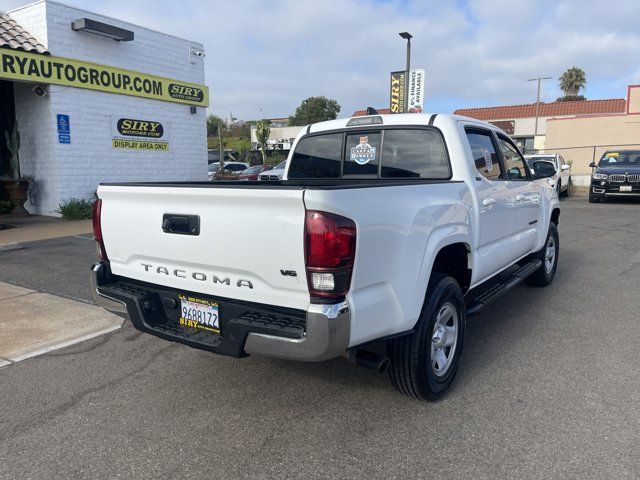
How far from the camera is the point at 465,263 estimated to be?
4055 mm

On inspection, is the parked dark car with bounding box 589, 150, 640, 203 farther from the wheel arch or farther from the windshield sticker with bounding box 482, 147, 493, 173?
the wheel arch

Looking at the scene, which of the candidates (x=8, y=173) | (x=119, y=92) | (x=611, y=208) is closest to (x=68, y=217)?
(x=8, y=173)

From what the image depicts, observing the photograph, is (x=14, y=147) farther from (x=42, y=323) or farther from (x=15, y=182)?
(x=42, y=323)

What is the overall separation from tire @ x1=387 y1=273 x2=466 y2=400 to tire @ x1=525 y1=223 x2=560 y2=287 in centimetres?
300

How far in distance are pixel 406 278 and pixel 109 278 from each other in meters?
2.15

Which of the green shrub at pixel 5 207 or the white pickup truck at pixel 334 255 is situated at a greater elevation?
the white pickup truck at pixel 334 255

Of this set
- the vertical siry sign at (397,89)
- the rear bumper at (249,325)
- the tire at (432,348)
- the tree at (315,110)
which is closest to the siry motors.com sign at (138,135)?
the vertical siry sign at (397,89)

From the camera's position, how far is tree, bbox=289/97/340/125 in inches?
3027

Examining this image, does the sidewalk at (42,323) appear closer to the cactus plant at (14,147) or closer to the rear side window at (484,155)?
the rear side window at (484,155)

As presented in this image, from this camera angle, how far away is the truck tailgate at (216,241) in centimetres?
275

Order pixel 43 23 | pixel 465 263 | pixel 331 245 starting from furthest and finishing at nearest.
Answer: pixel 43 23, pixel 465 263, pixel 331 245

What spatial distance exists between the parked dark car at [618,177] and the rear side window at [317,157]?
1494 cm

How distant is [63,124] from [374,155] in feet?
35.2

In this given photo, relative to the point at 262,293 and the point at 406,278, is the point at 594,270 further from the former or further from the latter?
the point at 262,293
